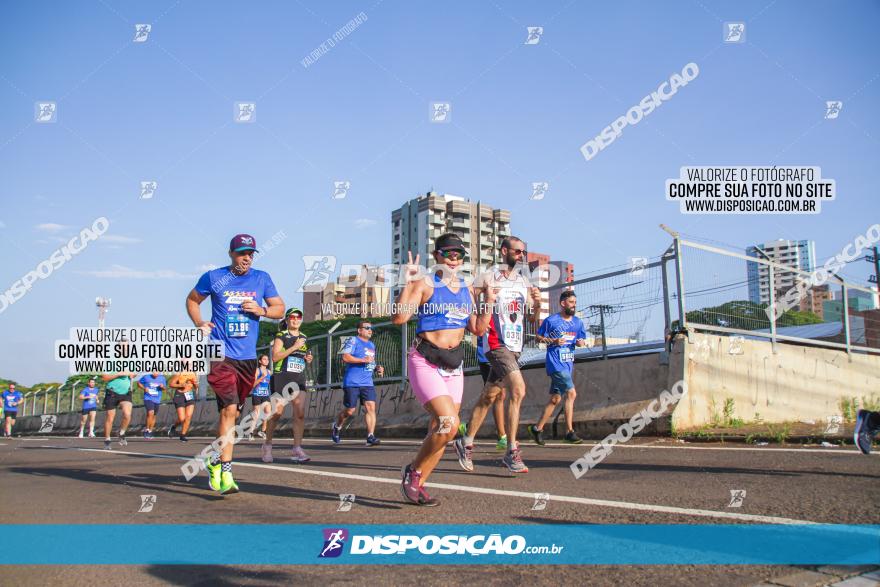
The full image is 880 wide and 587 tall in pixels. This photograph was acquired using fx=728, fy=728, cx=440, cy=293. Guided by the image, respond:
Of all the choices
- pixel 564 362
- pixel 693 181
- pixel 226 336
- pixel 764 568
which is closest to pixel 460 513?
pixel 764 568

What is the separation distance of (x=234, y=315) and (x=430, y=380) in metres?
2.37

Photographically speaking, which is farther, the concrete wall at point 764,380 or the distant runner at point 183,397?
the distant runner at point 183,397

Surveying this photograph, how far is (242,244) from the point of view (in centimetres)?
667

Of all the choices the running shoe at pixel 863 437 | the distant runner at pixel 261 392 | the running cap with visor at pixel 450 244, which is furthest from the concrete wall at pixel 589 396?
the running cap with visor at pixel 450 244

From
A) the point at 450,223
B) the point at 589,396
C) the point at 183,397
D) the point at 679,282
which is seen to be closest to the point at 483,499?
the point at 679,282

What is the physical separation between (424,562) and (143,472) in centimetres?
579

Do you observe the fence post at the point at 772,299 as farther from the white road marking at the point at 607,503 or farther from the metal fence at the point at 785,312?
the white road marking at the point at 607,503

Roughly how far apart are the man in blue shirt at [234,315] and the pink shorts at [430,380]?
6.56 ft

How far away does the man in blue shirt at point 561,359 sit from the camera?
11.0 metres

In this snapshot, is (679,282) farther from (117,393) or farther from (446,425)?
(117,393)

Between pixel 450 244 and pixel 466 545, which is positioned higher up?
pixel 450 244

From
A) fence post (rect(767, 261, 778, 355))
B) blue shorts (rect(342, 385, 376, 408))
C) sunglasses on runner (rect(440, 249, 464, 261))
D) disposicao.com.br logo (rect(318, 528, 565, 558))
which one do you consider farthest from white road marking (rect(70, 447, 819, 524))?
fence post (rect(767, 261, 778, 355))

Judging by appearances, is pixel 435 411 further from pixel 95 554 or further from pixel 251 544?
pixel 95 554

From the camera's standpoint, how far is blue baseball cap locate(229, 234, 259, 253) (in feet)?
21.8
